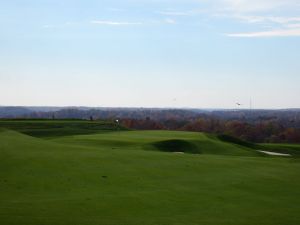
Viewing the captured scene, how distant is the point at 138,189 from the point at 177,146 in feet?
82.1

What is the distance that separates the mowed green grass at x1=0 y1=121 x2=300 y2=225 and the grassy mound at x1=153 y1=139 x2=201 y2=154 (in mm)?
11677

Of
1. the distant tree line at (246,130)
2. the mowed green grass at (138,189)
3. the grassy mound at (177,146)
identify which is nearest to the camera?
the mowed green grass at (138,189)

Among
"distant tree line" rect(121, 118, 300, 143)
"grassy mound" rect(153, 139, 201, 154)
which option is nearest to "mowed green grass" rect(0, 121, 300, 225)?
"grassy mound" rect(153, 139, 201, 154)

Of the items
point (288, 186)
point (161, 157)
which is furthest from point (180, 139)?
point (288, 186)

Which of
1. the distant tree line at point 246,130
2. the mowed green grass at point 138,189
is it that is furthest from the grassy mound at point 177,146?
the distant tree line at point 246,130

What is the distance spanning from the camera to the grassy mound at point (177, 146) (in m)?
43.0

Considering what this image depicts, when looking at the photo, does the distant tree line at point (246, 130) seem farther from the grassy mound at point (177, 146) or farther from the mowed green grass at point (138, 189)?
the mowed green grass at point (138, 189)

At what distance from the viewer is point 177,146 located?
44250 mm

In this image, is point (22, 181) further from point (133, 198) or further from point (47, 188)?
point (133, 198)

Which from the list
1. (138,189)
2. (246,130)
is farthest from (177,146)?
(246,130)

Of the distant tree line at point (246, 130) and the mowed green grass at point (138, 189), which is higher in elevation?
the mowed green grass at point (138, 189)

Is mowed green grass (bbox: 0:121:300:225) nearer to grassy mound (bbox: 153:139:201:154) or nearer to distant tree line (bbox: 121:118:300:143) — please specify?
grassy mound (bbox: 153:139:201:154)

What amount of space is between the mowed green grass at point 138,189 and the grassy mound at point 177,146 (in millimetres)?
11677

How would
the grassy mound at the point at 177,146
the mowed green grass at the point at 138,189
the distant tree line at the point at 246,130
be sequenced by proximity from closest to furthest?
the mowed green grass at the point at 138,189, the grassy mound at the point at 177,146, the distant tree line at the point at 246,130
